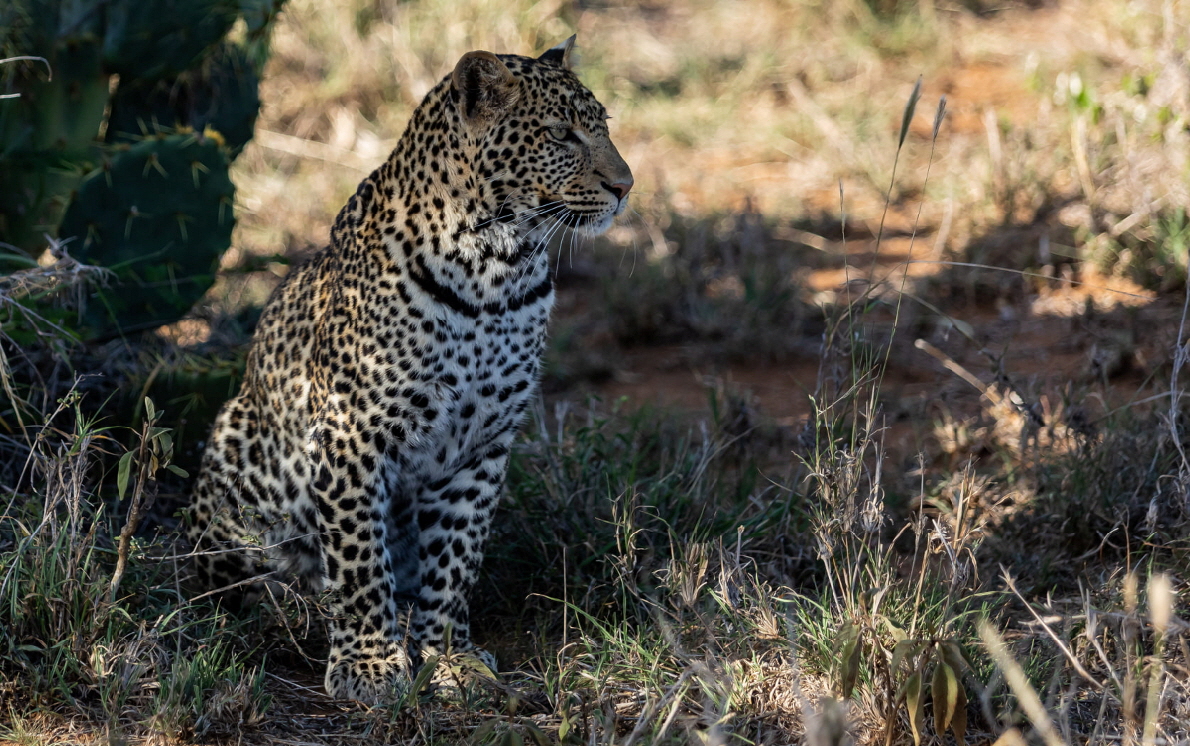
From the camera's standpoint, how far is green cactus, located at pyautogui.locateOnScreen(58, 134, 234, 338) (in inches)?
180

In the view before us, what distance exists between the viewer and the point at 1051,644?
3354 mm

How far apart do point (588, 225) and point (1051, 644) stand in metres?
1.76

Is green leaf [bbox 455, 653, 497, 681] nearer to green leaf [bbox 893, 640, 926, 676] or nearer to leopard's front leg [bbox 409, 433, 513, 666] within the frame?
leopard's front leg [bbox 409, 433, 513, 666]

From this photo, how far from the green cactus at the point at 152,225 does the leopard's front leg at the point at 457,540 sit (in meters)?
1.47

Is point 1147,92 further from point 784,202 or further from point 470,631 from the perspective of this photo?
point 470,631

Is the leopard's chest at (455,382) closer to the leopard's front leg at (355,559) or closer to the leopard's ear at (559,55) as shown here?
the leopard's front leg at (355,559)

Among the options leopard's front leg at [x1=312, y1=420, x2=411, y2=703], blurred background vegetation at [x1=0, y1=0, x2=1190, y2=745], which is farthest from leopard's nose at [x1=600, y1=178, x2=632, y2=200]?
leopard's front leg at [x1=312, y1=420, x2=411, y2=703]

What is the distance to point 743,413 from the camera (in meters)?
5.07

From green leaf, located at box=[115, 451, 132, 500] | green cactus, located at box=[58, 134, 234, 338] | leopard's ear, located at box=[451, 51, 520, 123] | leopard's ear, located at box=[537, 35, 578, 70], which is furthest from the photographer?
green cactus, located at box=[58, 134, 234, 338]

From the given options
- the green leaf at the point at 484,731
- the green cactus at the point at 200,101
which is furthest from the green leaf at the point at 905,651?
the green cactus at the point at 200,101

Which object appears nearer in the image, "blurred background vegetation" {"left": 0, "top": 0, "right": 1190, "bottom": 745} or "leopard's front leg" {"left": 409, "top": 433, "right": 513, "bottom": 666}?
"blurred background vegetation" {"left": 0, "top": 0, "right": 1190, "bottom": 745}

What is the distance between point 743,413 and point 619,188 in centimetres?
164

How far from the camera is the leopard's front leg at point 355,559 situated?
365 centimetres

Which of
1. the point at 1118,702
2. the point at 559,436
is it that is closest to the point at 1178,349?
the point at 1118,702
